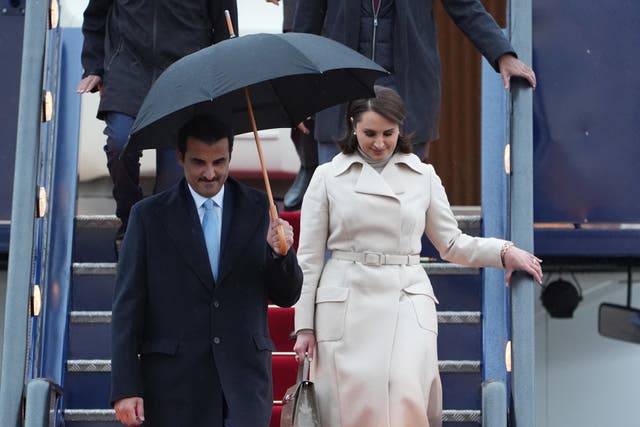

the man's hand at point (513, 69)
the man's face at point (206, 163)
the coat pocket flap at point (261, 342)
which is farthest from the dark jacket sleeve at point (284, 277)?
the man's hand at point (513, 69)

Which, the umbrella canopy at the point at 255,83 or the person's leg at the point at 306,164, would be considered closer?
the umbrella canopy at the point at 255,83

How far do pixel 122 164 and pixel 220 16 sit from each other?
2.73ft

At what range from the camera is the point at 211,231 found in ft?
16.4

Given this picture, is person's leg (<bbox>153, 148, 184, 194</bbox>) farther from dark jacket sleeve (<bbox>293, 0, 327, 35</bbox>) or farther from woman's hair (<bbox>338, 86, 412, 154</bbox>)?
woman's hair (<bbox>338, 86, 412, 154</bbox>)

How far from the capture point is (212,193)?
4922mm

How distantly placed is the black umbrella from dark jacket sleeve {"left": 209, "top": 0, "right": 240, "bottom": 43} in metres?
1.39

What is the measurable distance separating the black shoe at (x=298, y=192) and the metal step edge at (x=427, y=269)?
105 centimetres

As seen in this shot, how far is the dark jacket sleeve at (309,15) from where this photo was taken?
6.76 metres

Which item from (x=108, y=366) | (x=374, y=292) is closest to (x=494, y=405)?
(x=374, y=292)

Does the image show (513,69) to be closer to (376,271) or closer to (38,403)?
(376,271)

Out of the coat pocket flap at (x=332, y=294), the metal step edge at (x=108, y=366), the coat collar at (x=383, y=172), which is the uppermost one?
the coat collar at (x=383, y=172)

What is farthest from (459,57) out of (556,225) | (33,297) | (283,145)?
(33,297)

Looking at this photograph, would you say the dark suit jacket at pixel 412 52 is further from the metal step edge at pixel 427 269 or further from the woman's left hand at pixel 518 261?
the woman's left hand at pixel 518 261

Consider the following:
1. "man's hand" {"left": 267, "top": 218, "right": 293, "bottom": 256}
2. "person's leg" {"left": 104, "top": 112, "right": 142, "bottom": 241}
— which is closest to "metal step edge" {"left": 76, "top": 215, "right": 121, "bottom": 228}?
"person's leg" {"left": 104, "top": 112, "right": 142, "bottom": 241}
